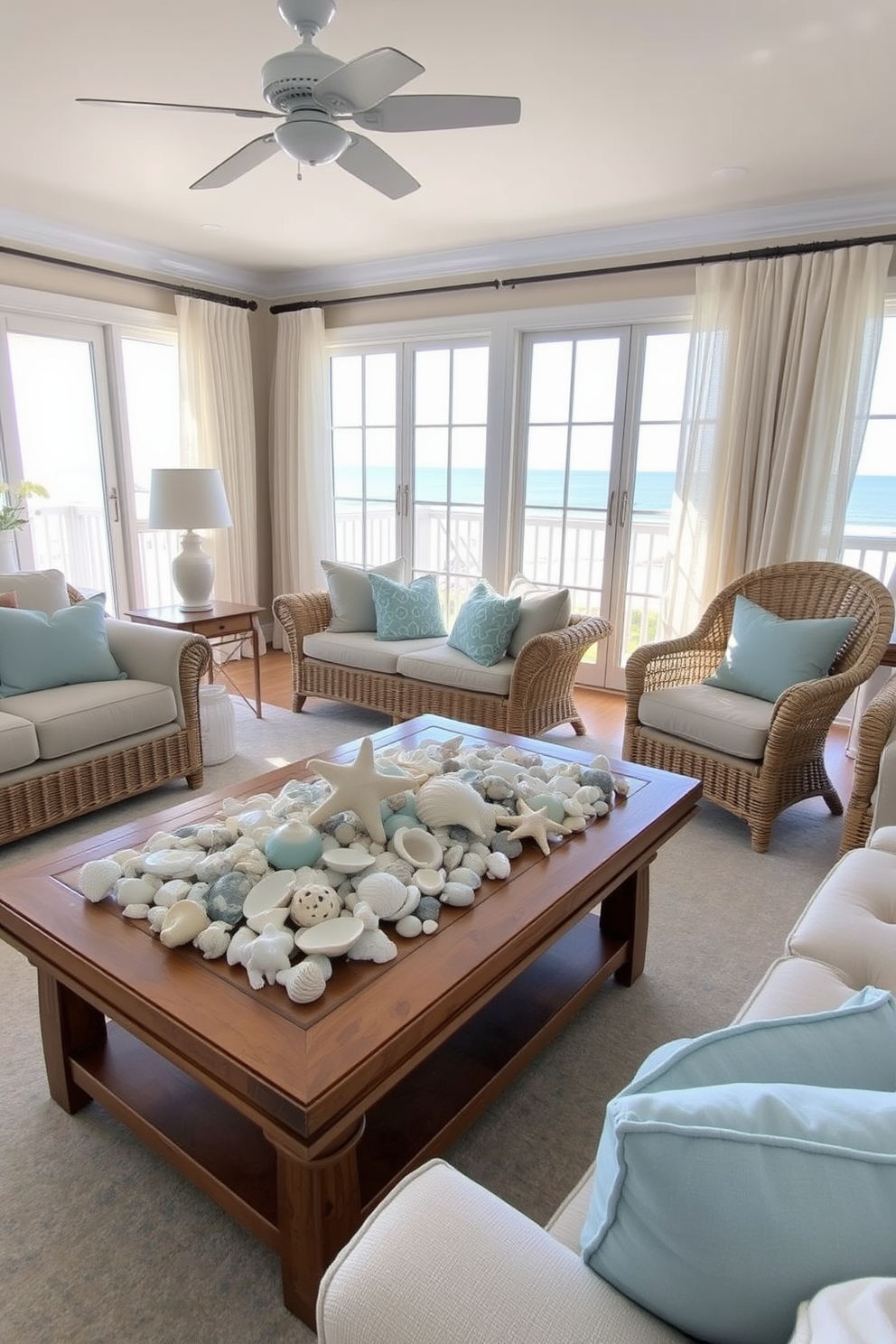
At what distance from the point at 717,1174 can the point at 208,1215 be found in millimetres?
1147

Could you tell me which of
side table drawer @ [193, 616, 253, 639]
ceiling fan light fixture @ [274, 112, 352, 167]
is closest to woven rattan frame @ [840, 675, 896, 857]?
ceiling fan light fixture @ [274, 112, 352, 167]

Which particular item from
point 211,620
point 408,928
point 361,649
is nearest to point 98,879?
point 408,928

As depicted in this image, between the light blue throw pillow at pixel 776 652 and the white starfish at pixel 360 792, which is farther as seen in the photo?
the light blue throw pillow at pixel 776 652

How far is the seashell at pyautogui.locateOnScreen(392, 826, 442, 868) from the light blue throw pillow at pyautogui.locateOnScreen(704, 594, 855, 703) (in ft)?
6.11

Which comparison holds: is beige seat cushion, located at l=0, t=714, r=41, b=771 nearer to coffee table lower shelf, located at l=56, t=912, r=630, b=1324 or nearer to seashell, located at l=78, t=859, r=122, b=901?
coffee table lower shelf, located at l=56, t=912, r=630, b=1324

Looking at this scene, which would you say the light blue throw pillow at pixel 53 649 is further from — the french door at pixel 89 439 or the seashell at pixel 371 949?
the seashell at pixel 371 949

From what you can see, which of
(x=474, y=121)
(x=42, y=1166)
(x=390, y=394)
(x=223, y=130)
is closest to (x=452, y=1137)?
(x=42, y=1166)

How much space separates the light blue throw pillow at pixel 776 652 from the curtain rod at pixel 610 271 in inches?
70.7

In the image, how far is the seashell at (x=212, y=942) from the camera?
1303 mm

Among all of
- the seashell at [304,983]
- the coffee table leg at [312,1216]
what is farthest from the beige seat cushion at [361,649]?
the coffee table leg at [312,1216]

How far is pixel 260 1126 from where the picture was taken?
1.15 meters

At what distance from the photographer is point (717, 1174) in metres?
0.60

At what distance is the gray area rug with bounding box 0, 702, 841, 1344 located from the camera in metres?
1.22

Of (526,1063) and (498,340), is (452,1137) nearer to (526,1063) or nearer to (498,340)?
(526,1063)
